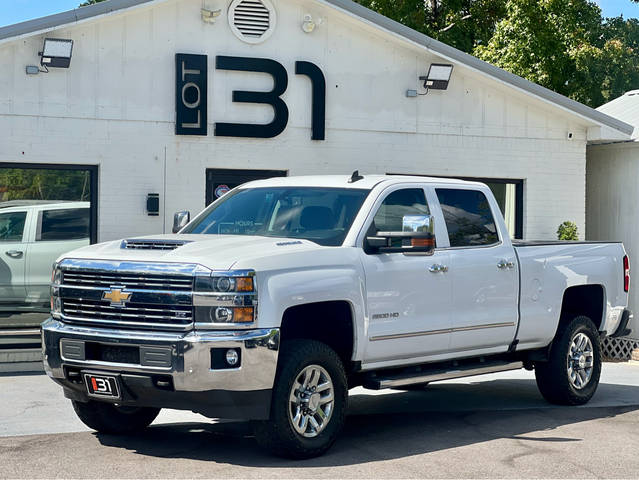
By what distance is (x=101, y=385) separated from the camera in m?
7.64

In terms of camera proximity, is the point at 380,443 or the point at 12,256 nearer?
the point at 380,443

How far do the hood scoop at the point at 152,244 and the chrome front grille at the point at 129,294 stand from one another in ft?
1.16

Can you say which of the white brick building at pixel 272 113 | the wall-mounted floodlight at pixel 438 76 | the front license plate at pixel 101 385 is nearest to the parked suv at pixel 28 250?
the white brick building at pixel 272 113

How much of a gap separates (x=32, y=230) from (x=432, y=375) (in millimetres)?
6606

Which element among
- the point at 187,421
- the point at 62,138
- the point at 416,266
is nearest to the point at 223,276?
the point at 416,266

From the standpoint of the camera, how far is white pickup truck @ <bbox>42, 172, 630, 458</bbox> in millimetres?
7387

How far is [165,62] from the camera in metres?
14.1

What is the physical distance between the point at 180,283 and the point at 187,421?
246cm

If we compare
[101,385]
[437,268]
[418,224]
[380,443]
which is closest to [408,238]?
[418,224]

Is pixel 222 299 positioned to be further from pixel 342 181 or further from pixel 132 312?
pixel 342 181

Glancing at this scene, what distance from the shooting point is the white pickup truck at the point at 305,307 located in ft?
24.2

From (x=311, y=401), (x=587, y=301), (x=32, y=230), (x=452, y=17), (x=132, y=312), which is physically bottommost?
(x=311, y=401)

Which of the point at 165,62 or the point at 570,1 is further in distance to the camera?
the point at 570,1

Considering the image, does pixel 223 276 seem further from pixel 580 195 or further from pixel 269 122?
pixel 580 195
